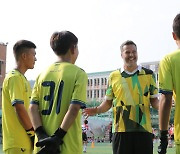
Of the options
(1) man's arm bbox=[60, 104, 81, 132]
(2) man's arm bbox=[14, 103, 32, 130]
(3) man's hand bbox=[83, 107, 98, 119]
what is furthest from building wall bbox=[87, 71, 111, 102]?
(1) man's arm bbox=[60, 104, 81, 132]

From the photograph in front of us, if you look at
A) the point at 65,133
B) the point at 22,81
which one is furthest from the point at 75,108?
the point at 22,81

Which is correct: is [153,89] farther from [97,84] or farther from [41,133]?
[97,84]

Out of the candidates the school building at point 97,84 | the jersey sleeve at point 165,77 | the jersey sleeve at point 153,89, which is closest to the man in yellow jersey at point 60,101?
the jersey sleeve at point 165,77

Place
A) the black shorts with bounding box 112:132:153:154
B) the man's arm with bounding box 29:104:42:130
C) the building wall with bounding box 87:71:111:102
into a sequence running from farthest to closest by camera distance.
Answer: the building wall with bounding box 87:71:111:102 → the black shorts with bounding box 112:132:153:154 → the man's arm with bounding box 29:104:42:130

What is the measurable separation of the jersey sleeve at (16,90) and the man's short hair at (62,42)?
30.6 inches

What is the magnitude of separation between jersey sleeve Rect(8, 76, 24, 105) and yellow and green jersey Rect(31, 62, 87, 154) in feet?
1.93

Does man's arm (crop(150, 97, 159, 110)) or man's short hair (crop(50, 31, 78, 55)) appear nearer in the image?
man's short hair (crop(50, 31, 78, 55))

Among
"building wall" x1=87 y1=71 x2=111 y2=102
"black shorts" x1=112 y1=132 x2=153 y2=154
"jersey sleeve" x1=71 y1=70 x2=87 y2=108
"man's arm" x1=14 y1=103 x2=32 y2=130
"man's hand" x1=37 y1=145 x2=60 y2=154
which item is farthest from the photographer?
"building wall" x1=87 y1=71 x2=111 y2=102

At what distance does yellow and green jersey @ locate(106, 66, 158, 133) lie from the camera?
472cm

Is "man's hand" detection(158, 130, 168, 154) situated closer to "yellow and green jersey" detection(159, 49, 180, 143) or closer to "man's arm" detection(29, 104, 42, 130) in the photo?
"yellow and green jersey" detection(159, 49, 180, 143)

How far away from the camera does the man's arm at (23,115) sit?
4.05m

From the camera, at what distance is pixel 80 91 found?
135 inches

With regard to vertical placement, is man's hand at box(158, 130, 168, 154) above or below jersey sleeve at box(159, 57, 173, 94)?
below

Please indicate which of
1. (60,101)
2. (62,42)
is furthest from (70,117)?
(62,42)
